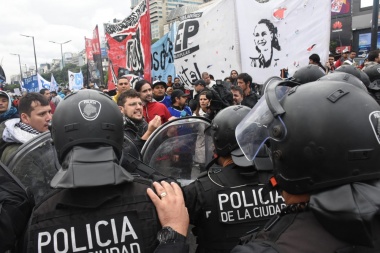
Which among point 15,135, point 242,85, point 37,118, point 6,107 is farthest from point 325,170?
point 242,85

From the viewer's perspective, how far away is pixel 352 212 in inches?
40.6

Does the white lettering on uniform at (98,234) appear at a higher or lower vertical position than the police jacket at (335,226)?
lower

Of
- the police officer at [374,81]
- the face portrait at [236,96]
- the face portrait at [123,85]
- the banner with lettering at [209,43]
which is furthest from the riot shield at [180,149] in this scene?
the banner with lettering at [209,43]

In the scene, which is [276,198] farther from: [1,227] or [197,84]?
[197,84]

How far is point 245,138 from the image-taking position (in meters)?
1.57

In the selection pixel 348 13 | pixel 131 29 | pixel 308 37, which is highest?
pixel 348 13

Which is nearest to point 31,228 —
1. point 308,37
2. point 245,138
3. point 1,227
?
point 1,227

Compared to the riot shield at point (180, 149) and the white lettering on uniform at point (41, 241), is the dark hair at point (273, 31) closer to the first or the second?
the riot shield at point (180, 149)

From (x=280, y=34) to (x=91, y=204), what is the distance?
5.15 m

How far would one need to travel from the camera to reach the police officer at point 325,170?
1059 mm

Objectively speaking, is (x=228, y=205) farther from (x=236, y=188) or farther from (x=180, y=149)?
(x=180, y=149)

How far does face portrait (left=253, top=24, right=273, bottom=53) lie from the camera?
591 cm

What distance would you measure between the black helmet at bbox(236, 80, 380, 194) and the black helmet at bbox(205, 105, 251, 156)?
3.44ft

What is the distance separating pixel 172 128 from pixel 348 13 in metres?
44.0
